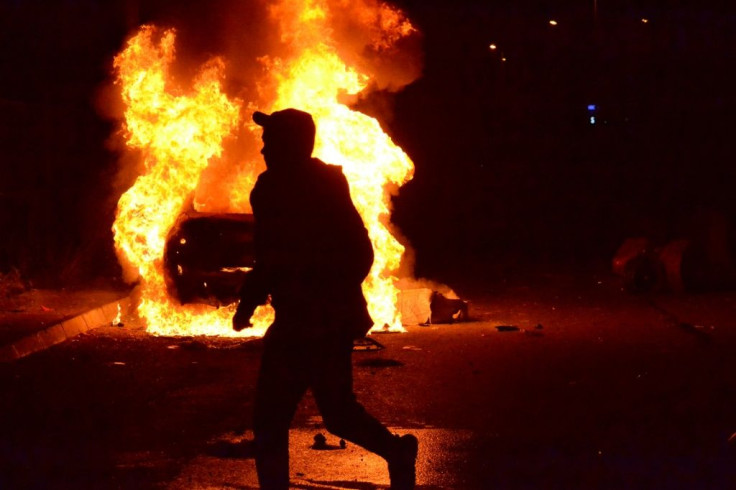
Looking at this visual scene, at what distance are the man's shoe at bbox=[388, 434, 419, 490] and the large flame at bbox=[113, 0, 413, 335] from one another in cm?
867

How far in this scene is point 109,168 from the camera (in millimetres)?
24969

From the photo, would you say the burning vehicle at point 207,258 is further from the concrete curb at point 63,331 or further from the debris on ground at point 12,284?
the debris on ground at point 12,284

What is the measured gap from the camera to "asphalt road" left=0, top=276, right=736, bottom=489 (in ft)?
20.8

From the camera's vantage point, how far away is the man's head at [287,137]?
504 cm

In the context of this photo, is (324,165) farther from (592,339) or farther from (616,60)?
(616,60)

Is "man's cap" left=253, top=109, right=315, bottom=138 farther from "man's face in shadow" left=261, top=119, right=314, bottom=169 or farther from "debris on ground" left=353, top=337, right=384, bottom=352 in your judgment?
"debris on ground" left=353, top=337, right=384, bottom=352

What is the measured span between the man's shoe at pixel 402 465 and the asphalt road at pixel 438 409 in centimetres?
73

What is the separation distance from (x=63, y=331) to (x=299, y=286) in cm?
936

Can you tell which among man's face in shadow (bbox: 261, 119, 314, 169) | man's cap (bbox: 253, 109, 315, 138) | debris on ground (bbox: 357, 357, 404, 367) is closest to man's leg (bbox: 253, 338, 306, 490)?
man's face in shadow (bbox: 261, 119, 314, 169)

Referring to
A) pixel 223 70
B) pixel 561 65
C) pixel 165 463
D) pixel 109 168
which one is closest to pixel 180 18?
pixel 223 70

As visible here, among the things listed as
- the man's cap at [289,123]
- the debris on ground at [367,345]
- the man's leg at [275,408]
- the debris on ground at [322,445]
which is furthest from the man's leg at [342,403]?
the debris on ground at [367,345]

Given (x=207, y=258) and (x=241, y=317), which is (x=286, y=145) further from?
(x=207, y=258)

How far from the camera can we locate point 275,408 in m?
4.96

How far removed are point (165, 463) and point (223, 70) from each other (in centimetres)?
1026
